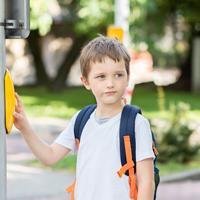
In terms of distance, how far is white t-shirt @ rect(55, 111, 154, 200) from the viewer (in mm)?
3494

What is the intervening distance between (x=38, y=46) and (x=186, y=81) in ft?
20.8

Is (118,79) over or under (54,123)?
over

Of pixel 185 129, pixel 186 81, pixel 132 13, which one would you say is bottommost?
pixel 186 81

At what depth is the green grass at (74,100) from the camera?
20422mm

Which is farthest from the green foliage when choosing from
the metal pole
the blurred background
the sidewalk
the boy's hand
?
the boy's hand

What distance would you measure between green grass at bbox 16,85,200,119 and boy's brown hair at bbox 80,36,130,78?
45.0ft

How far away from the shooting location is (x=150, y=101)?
81.1ft

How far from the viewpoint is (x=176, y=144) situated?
11.8 m

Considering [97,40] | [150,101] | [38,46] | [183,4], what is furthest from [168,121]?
[38,46]

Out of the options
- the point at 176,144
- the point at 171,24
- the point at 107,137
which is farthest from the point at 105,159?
the point at 171,24

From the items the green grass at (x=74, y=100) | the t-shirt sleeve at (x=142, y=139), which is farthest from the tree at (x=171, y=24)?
the t-shirt sleeve at (x=142, y=139)

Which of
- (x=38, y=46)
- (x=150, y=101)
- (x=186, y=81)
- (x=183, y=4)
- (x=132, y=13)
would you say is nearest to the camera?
(x=132, y=13)

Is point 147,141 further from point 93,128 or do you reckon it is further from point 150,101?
point 150,101

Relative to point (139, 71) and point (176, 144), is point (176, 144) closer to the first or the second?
point (176, 144)
